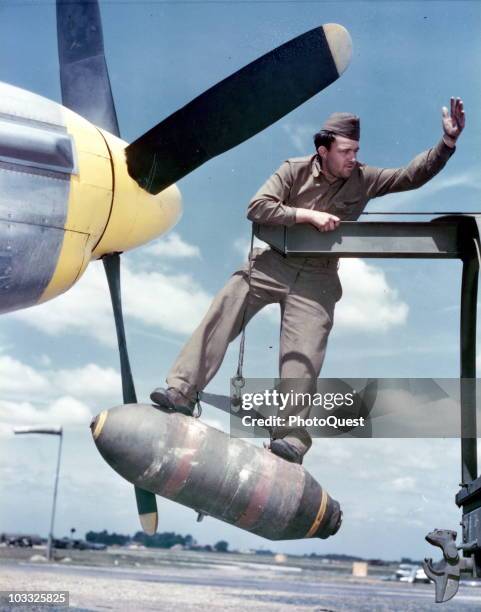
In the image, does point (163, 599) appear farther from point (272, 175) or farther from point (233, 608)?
point (272, 175)

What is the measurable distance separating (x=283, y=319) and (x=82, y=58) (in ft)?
14.0

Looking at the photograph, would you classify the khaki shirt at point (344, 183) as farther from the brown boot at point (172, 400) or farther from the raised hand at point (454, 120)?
the brown boot at point (172, 400)

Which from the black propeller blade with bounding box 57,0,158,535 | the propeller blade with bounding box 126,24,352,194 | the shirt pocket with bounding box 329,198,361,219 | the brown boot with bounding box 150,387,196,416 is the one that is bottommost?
the brown boot with bounding box 150,387,196,416

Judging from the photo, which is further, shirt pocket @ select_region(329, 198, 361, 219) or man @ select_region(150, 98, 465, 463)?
shirt pocket @ select_region(329, 198, 361, 219)

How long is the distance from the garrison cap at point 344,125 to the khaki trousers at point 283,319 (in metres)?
0.99

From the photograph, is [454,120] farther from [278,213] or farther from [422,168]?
[278,213]

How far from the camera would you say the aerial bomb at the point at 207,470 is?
16.5ft

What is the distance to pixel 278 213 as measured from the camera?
543 cm

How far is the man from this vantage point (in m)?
5.48

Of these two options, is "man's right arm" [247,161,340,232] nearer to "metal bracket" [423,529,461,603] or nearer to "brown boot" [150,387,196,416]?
"brown boot" [150,387,196,416]

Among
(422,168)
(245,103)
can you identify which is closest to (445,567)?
(422,168)

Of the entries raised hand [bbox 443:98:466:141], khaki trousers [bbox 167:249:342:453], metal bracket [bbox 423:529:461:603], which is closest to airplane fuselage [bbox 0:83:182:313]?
khaki trousers [bbox 167:249:342:453]

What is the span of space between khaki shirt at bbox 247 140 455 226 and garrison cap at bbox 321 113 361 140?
256 millimetres

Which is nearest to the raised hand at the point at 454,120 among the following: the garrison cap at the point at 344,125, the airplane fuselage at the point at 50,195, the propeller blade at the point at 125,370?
the garrison cap at the point at 344,125
